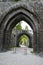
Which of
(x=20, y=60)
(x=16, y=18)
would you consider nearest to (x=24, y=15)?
(x=16, y=18)

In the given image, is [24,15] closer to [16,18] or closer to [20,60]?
[16,18]

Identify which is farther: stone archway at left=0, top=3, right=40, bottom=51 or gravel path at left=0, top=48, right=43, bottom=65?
stone archway at left=0, top=3, right=40, bottom=51

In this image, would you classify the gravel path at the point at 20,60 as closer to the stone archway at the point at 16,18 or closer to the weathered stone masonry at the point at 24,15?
the weathered stone masonry at the point at 24,15

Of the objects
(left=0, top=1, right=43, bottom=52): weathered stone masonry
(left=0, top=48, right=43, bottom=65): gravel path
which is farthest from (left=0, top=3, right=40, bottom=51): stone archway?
(left=0, top=48, right=43, bottom=65): gravel path

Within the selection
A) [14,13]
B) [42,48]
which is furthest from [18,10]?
[42,48]

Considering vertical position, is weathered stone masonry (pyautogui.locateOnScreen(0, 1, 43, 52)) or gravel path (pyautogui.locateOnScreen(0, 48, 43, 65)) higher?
weathered stone masonry (pyautogui.locateOnScreen(0, 1, 43, 52))

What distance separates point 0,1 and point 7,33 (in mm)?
2834

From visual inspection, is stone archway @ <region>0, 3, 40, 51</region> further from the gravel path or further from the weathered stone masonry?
the gravel path

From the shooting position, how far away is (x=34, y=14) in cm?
1442

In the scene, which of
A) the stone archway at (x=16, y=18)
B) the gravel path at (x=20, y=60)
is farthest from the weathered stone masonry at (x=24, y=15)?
the gravel path at (x=20, y=60)

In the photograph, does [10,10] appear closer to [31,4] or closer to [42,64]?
[31,4]

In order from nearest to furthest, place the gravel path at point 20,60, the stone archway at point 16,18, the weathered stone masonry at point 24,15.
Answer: the gravel path at point 20,60 < the weathered stone masonry at point 24,15 < the stone archway at point 16,18

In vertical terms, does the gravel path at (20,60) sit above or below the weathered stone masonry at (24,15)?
below

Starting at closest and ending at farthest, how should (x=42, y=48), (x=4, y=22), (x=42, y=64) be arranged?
(x=42, y=64) < (x=42, y=48) < (x=4, y=22)
